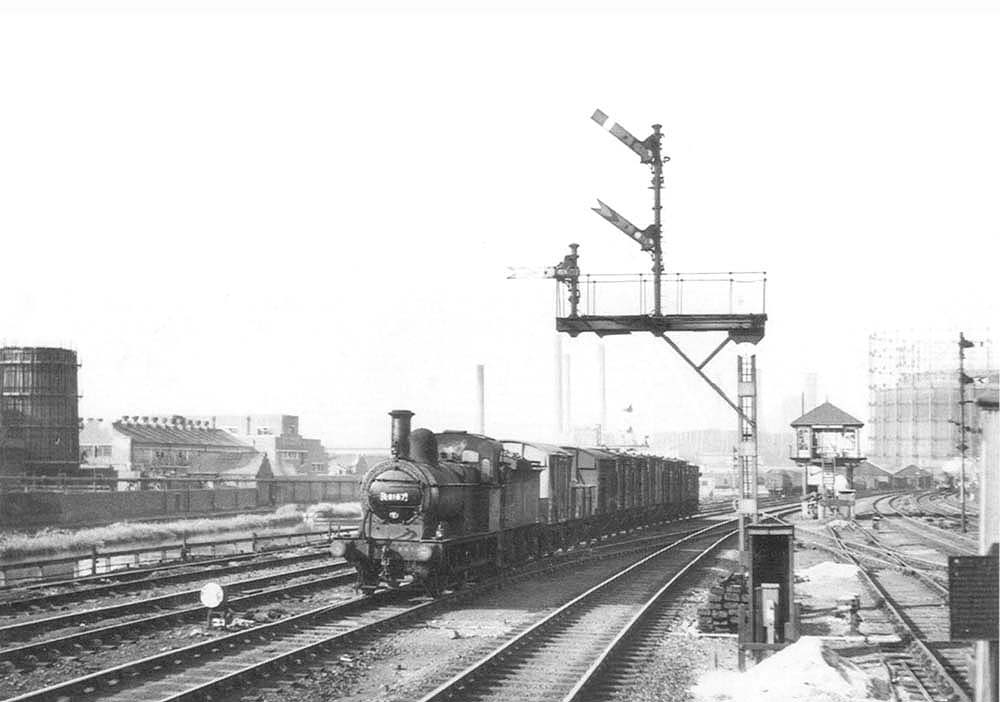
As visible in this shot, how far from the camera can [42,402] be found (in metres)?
60.1

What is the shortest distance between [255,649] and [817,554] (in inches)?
818

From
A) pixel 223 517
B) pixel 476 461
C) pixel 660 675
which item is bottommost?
pixel 223 517

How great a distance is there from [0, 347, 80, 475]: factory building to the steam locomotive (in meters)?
39.6

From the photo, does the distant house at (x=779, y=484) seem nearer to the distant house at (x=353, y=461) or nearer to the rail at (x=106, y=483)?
the distant house at (x=353, y=461)

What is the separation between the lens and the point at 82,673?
1276 centimetres

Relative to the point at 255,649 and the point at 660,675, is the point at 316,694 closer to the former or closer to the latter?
the point at 255,649

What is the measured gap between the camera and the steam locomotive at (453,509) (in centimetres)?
1888

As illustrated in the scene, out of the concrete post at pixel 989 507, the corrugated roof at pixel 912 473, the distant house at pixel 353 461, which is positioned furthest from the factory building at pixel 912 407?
the concrete post at pixel 989 507

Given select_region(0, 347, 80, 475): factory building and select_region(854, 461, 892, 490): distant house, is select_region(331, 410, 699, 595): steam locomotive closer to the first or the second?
select_region(0, 347, 80, 475): factory building

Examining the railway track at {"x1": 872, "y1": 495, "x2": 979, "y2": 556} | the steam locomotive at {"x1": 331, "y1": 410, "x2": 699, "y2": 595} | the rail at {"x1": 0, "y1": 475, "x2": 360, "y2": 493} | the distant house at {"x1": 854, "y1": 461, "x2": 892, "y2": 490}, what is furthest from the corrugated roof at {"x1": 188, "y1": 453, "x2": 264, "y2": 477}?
the distant house at {"x1": 854, "y1": 461, "x2": 892, "y2": 490}

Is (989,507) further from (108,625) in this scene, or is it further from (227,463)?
(227,463)

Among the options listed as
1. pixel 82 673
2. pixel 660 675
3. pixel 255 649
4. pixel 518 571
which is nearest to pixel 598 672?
pixel 660 675

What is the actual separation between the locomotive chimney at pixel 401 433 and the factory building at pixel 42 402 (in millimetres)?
44554

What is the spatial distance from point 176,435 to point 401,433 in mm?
67633
